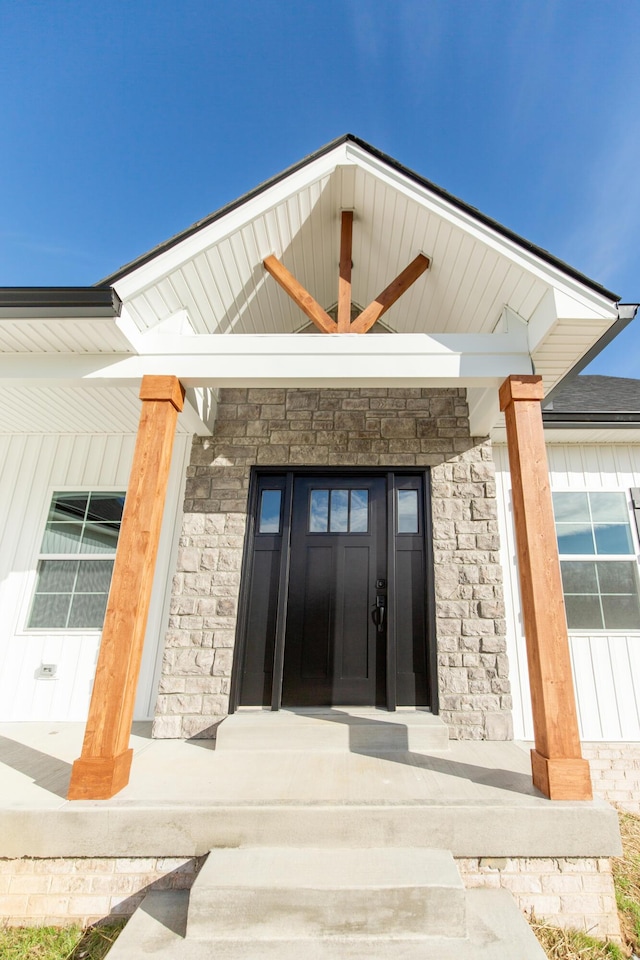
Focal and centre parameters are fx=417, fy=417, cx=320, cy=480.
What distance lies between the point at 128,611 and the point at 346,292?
2.81m

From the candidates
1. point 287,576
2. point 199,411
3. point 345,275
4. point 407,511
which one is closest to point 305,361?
point 345,275

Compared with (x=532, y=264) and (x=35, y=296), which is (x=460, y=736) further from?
(x=35, y=296)

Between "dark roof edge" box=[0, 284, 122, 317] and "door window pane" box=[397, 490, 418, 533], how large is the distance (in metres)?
2.73

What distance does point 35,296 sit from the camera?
256 cm

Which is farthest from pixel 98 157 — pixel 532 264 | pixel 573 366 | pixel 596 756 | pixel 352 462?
pixel 596 756

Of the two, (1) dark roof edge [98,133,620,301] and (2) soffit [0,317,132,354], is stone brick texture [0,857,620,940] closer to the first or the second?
(2) soffit [0,317,132,354]

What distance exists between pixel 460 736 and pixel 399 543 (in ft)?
5.14

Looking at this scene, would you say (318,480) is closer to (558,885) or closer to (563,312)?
(563,312)

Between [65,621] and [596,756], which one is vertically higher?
[65,621]

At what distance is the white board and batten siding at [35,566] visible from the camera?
12.5ft

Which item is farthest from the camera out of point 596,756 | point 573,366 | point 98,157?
point 98,157

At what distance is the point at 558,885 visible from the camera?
1.96 metres

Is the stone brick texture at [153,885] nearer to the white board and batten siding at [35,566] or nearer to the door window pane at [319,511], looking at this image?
the white board and batten siding at [35,566]

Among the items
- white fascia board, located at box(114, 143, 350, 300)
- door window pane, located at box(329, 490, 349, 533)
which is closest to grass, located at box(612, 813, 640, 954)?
door window pane, located at box(329, 490, 349, 533)
